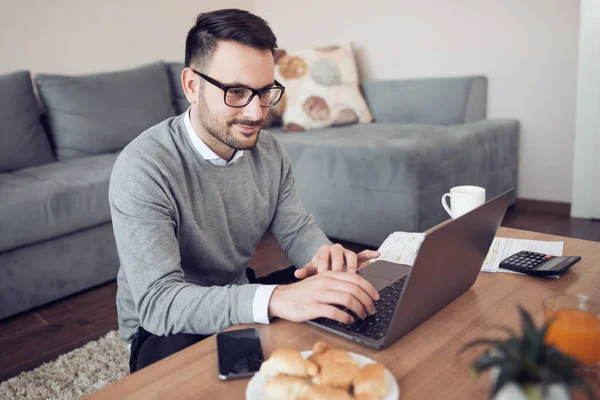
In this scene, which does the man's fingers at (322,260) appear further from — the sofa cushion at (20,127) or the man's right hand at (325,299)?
the sofa cushion at (20,127)

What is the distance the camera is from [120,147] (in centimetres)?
281

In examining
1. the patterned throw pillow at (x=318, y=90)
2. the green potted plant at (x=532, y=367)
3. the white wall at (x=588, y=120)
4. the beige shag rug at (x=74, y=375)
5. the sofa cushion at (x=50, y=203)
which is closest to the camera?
the green potted plant at (x=532, y=367)

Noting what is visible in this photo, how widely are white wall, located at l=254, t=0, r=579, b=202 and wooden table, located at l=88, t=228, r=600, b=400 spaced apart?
1995 millimetres

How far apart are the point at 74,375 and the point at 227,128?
97 cm

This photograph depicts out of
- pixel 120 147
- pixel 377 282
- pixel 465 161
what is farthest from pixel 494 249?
pixel 120 147

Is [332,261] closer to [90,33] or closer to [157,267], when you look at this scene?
[157,267]

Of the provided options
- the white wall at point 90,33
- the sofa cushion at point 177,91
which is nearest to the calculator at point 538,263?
the sofa cushion at point 177,91

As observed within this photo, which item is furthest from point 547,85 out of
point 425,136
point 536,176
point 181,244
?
point 181,244

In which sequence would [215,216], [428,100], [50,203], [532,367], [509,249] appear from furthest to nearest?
[428,100] → [50,203] → [215,216] → [509,249] → [532,367]

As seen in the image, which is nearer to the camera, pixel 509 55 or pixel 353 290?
pixel 353 290

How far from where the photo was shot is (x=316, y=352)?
662mm

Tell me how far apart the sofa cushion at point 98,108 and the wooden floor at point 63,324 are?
0.83 m

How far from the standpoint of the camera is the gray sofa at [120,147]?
6.77 ft

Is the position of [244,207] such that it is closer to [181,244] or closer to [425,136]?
[181,244]
